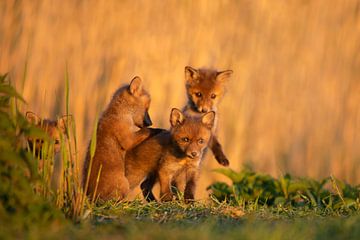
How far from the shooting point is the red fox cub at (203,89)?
27.8 feet

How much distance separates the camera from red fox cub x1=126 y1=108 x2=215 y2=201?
727 centimetres

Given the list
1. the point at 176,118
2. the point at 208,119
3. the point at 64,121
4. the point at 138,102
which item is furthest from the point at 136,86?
the point at 64,121

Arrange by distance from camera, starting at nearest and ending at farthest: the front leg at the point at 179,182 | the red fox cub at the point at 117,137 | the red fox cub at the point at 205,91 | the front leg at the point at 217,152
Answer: the red fox cub at the point at 117,137 < the front leg at the point at 179,182 < the front leg at the point at 217,152 < the red fox cub at the point at 205,91

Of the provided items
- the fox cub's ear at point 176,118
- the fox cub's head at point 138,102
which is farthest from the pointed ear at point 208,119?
the fox cub's head at point 138,102

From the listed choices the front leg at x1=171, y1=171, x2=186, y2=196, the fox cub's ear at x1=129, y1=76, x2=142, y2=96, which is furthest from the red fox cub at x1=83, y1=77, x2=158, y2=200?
the front leg at x1=171, y1=171, x2=186, y2=196

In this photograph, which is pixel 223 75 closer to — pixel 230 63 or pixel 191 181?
pixel 230 63

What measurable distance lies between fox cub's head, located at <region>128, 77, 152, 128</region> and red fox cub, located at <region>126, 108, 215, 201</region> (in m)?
0.35

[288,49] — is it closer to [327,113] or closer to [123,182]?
[327,113]

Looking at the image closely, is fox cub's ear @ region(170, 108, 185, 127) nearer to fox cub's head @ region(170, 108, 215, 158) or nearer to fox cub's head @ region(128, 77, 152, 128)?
fox cub's head @ region(170, 108, 215, 158)

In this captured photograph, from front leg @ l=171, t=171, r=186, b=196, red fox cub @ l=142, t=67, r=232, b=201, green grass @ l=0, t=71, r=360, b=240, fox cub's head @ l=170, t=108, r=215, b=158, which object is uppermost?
red fox cub @ l=142, t=67, r=232, b=201

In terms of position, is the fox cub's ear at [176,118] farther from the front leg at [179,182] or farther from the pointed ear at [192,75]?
the pointed ear at [192,75]

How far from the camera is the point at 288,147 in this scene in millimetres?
10328

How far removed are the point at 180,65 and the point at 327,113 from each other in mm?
2444

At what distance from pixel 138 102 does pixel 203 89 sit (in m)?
1.10
